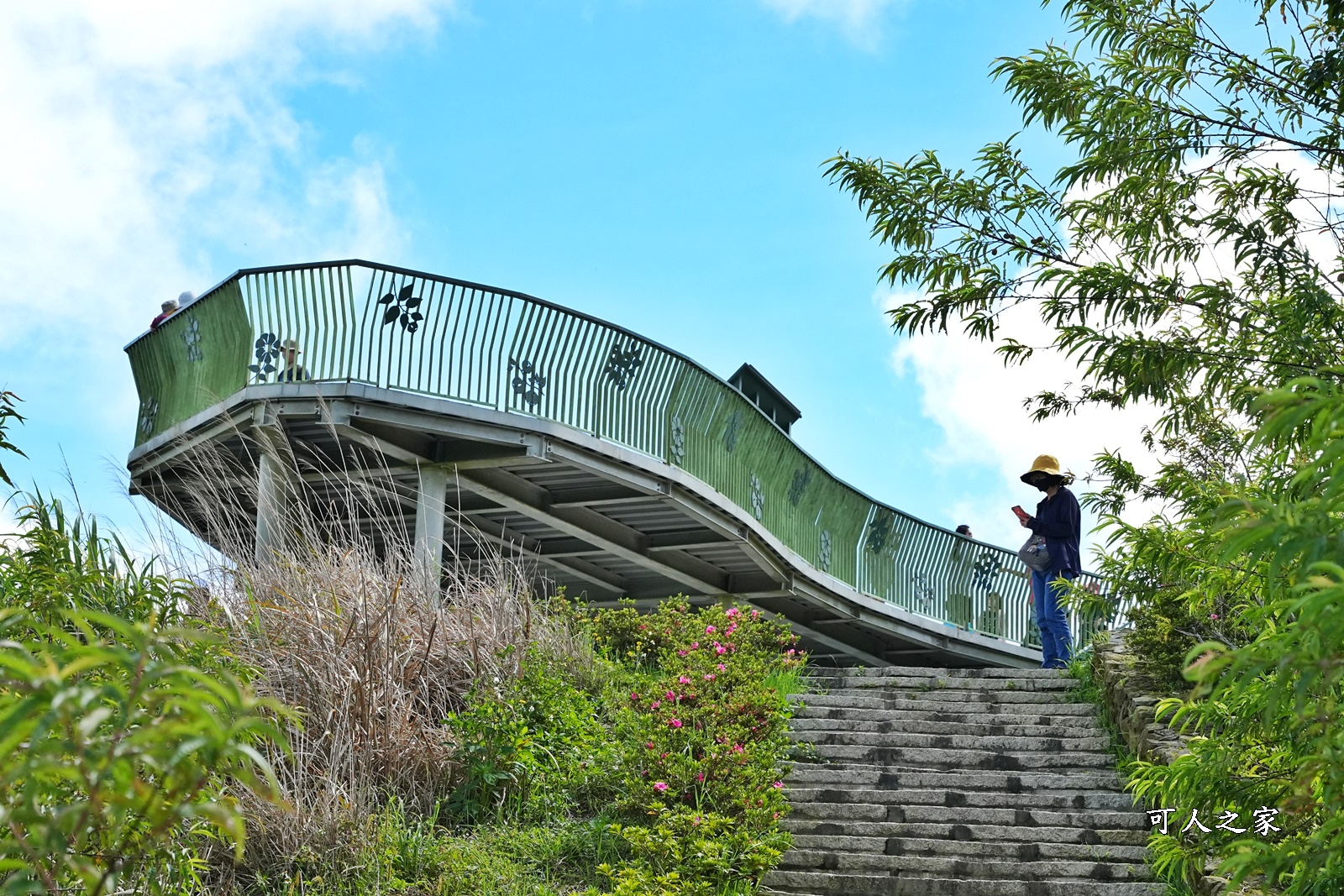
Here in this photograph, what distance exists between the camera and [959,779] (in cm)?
899

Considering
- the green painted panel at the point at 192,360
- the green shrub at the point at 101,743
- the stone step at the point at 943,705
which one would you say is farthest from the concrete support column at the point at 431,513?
the green shrub at the point at 101,743

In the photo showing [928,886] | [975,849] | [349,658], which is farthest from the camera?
[975,849]

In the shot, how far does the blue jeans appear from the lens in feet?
39.7

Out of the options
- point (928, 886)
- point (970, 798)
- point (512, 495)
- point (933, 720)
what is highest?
point (512, 495)

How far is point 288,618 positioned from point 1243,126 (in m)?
6.10

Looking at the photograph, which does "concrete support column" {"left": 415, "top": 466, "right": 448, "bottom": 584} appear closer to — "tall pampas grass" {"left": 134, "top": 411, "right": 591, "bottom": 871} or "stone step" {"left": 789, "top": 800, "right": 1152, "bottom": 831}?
"tall pampas grass" {"left": 134, "top": 411, "right": 591, "bottom": 871}

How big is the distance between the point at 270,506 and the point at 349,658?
8.39ft

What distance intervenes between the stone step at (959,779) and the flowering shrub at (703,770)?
0.98 feet

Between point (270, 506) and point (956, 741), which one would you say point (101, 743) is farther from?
point (956, 741)

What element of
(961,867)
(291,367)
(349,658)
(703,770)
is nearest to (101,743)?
(349,658)

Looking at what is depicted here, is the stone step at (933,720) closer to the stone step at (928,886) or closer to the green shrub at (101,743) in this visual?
the stone step at (928,886)

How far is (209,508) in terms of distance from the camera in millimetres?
A: 9367

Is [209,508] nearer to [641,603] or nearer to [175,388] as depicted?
[175,388]

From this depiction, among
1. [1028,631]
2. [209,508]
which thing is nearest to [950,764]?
[209,508]
